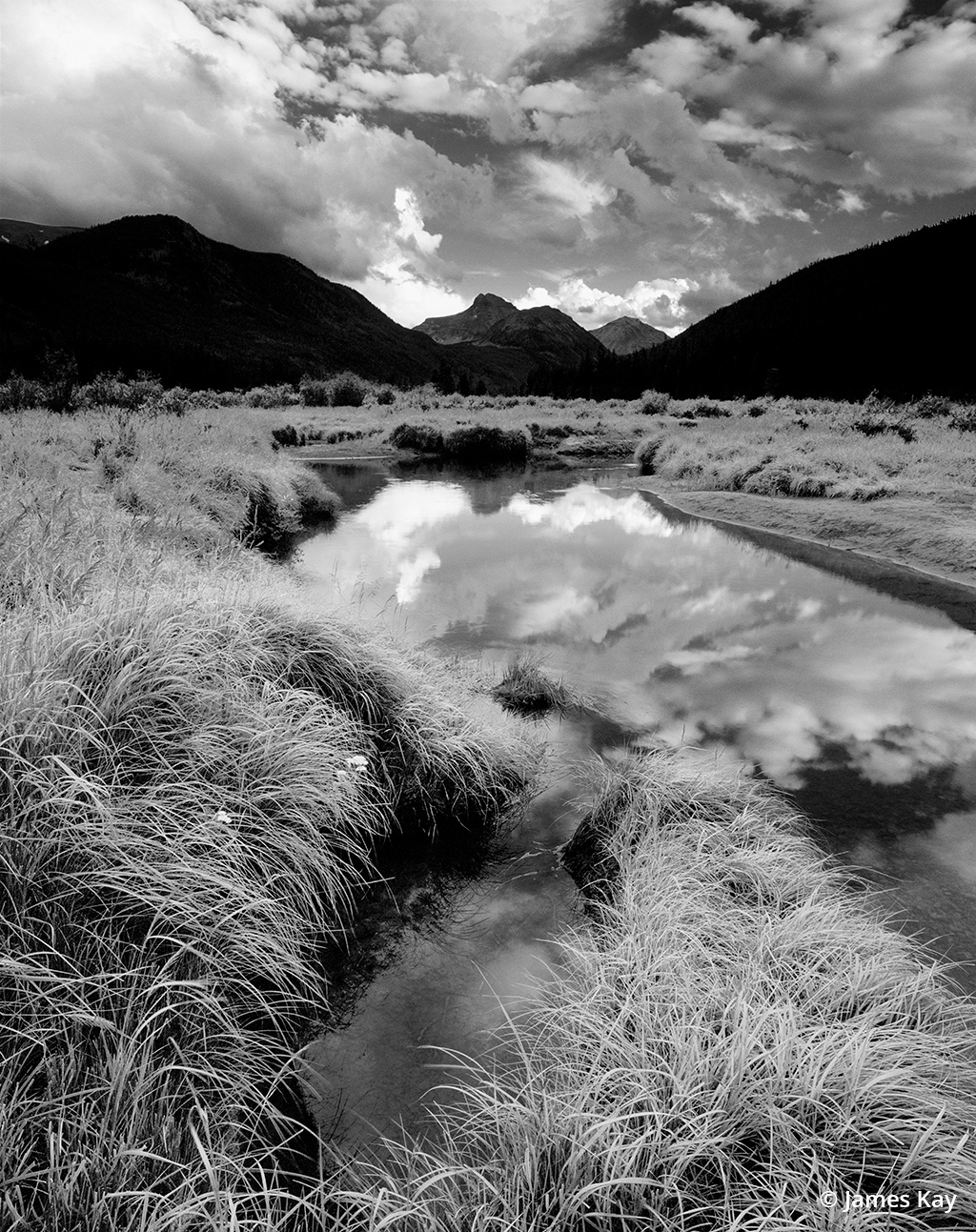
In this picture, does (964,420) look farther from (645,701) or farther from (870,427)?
(645,701)

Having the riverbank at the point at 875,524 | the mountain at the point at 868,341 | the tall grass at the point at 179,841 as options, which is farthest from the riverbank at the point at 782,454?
the mountain at the point at 868,341

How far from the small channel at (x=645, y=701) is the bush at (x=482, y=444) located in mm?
15213

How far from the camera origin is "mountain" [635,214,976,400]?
224 feet

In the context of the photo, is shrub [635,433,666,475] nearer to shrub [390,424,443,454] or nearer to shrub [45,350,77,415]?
shrub [390,424,443,454]

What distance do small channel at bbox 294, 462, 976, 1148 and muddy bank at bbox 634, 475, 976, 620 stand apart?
356 mm

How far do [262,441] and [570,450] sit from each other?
15.6 metres

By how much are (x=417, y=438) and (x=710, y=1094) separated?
103 ft

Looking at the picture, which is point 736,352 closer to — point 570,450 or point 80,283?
point 570,450

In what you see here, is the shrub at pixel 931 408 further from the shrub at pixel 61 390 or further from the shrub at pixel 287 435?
the shrub at pixel 61 390

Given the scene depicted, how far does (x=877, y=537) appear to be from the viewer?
1322 cm

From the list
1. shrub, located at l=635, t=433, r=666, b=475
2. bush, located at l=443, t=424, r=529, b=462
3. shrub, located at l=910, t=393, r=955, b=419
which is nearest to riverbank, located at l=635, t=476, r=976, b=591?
shrub, located at l=635, t=433, r=666, b=475

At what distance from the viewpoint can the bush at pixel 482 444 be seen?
30.8 meters

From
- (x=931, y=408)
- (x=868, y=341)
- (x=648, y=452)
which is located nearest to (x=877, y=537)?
(x=648, y=452)

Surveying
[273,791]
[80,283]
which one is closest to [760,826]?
[273,791]
